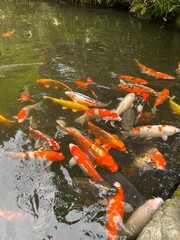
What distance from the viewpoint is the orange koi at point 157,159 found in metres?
4.93

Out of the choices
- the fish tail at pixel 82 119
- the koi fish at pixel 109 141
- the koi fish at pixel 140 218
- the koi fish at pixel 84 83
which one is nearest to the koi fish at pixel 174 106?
the koi fish at pixel 109 141

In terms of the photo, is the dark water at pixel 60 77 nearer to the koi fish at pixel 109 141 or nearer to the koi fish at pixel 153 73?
the koi fish at pixel 153 73

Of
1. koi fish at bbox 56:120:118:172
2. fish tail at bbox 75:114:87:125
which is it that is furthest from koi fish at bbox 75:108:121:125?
koi fish at bbox 56:120:118:172

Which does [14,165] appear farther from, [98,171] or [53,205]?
[98,171]

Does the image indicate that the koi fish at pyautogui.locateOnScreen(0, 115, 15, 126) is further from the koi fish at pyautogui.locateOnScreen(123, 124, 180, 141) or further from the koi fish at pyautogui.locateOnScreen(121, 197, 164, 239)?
the koi fish at pyautogui.locateOnScreen(121, 197, 164, 239)

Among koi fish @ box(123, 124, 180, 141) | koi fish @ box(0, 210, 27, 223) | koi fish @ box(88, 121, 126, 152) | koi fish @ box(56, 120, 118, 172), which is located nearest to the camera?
koi fish @ box(0, 210, 27, 223)

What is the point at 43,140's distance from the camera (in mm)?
5305

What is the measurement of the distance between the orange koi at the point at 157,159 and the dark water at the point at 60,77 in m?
0.17

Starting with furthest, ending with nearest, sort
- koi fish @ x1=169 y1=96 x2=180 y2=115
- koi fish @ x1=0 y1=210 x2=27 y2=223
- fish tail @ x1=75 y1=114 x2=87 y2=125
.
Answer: koi fish @ x1=169 y1=96 x2=180 y2=115
fish tail @ x1=75 y1=114 x2=87 y2=125
koi fish @ x1=0 y1=210 x2=27 y2=223

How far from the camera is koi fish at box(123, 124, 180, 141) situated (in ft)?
18.0

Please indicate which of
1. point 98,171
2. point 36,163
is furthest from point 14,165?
point 98,171

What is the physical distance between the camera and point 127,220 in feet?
13.0

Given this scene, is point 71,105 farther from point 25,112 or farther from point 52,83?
point 52,83

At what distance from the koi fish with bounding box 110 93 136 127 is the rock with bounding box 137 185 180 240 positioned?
7.58 feet
